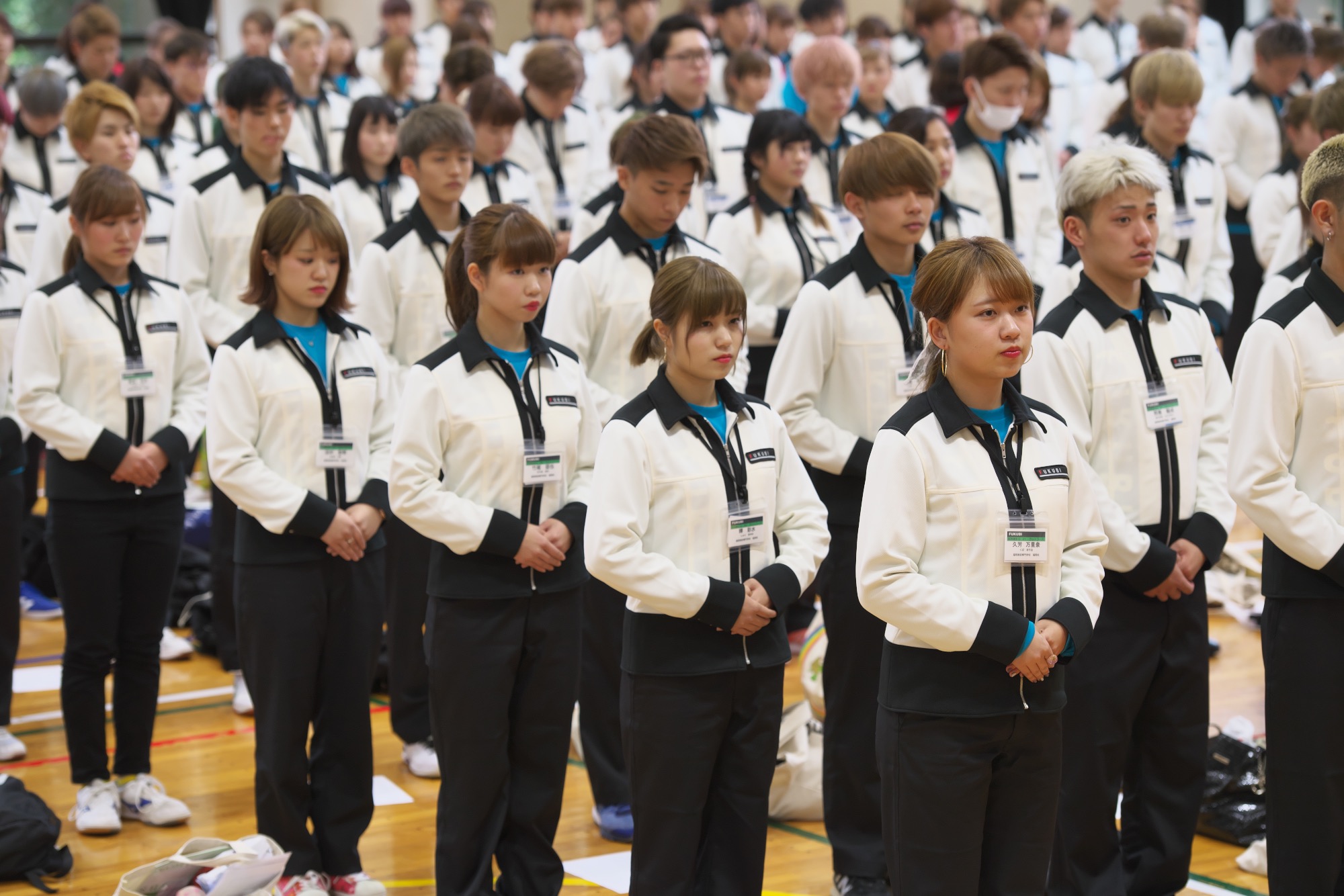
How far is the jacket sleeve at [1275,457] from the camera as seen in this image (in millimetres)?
2857

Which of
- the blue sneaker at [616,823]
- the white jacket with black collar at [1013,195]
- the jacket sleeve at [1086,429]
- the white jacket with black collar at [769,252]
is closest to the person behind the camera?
the jacket sleeve at [1086,429]

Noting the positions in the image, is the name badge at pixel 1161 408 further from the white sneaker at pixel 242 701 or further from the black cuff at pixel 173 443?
the white sneaker at pixel 242 701

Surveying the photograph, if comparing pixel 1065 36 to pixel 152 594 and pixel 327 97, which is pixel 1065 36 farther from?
pixel 152 594

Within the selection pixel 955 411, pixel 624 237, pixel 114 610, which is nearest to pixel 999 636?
pixel 955 411

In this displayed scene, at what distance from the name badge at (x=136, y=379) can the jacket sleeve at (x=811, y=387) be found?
1.83 m

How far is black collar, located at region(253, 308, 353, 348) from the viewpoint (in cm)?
359

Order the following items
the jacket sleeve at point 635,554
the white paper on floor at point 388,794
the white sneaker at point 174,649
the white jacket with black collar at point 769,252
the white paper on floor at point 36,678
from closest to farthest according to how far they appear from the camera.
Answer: the jacket sleeve at point 635,554, the white paper on floor at point 388,794, the white jacket with black collar at point 769,252, the white paper on floor at point 36,678, the white sneaker at point 174,649

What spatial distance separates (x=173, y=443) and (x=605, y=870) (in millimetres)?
1703

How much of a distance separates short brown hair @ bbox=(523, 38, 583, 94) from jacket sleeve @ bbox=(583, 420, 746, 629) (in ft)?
11.4

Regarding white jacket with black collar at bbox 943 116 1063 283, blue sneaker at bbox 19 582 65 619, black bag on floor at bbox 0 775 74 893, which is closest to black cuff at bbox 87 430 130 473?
black bag on floor at bbox 0 775 74 893

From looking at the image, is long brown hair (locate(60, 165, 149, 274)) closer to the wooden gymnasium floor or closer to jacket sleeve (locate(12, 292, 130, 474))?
jacket sleeve (locate(12, 292, 130, 474))

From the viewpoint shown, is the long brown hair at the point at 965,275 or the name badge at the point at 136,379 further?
the name badge at the point at 136,379

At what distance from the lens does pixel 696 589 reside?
2842mm

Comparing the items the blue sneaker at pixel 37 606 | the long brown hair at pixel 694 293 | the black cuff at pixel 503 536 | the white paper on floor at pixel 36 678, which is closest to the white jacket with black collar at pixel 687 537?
the long brown hair at pixel 694 293
